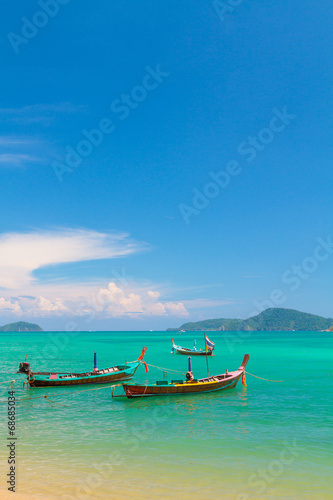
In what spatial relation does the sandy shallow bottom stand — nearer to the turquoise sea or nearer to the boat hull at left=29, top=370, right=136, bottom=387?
the turquoise sea

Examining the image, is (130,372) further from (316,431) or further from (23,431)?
(316,431)

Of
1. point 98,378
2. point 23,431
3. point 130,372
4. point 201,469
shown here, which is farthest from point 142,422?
point 130,372

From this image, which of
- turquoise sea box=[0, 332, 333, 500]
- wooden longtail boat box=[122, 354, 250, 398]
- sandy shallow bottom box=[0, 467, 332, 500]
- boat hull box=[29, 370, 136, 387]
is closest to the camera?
sandy shallow bottom box=[0, 467, 332, 500]

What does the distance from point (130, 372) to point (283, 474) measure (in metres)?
28.9

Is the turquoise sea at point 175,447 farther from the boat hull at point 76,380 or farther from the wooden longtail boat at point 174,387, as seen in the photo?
the boat hull at point 76,380

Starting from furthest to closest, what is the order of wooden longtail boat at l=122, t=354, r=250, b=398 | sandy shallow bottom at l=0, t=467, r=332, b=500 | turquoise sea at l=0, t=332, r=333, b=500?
wooden longtail boat at l=122, t=354, r=250, b=398
turquoise sea at l=0, t=332, r=333, b=500
sandy shallow bottom at l=0, t=467, r=332, b=500

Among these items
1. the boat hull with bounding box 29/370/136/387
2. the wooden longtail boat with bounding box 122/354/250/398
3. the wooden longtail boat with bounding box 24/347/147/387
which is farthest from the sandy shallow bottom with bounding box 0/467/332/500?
the wooden longtail boat with bounding box 24/347/147/387

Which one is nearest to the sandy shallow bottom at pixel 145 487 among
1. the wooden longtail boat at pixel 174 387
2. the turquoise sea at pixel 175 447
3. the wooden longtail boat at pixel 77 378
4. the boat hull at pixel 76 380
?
the turquoise sea at pixel 175 447

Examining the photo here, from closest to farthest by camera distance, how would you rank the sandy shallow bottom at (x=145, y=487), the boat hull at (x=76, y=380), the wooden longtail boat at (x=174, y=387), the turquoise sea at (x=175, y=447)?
the sandy shallow bottom at (x=145, y=487) → the turquoise sea at (x=175, y=447) → the wooden longtail boat at (x=174, y=387) → the boat hull at (x=76, y=380)

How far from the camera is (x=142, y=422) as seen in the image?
26.2m

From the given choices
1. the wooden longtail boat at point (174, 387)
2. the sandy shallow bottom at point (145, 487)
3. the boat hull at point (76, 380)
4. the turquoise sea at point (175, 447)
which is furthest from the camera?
the boat hull at point (76, 380)

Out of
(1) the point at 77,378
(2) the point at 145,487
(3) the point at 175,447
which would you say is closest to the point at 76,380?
(1) the point at 77,378

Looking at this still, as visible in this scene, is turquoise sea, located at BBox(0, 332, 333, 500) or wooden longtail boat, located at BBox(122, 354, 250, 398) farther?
wooden longtail boat, located at BBox(122, 354, 250, 398)

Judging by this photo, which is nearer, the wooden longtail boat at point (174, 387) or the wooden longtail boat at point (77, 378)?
the wooden longtail boat at point (174, 387)
